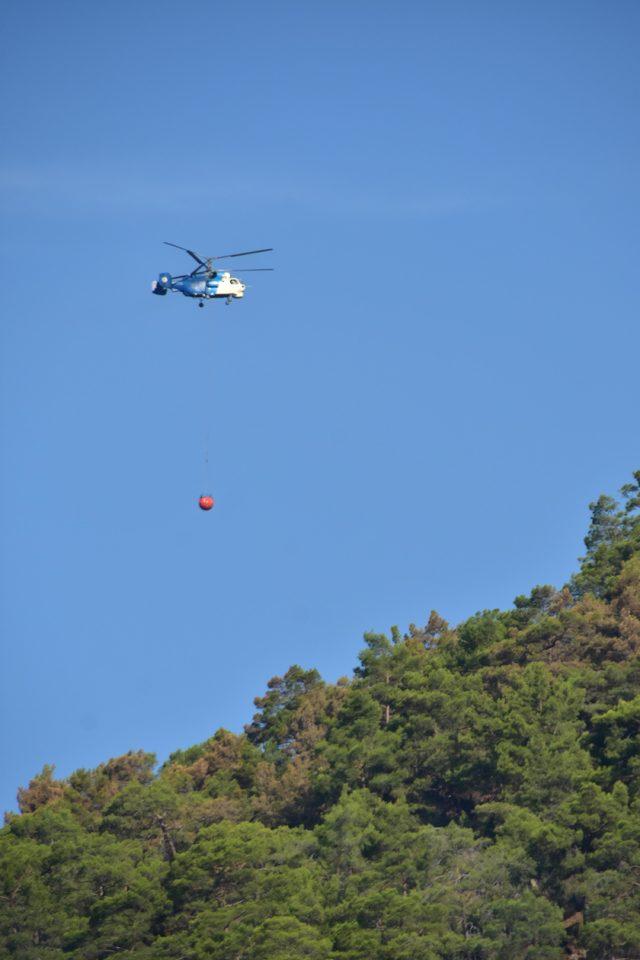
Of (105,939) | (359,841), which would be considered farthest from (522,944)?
(105,939)

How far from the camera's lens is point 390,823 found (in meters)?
73.1

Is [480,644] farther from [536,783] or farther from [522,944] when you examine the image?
[522,944]

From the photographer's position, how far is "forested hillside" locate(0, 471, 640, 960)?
66.3m

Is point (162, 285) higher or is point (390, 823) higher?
point (162, 285)

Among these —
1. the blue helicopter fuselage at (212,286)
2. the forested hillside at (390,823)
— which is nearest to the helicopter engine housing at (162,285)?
the blue helicopter fuselage at (212,286)

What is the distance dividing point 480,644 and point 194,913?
74.9 feet

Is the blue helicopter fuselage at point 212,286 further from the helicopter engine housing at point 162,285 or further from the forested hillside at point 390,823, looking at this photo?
the forested hillside at point 390,823

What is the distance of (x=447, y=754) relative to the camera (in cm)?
7894

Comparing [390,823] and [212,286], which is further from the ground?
[212,286]

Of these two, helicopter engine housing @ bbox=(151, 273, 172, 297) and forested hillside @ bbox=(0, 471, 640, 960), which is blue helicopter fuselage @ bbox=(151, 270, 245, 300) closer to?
helicopter engine housing @ bbox=(151, 273, 172, 297)

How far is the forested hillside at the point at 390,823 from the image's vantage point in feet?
218

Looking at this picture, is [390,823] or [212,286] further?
[212,286]

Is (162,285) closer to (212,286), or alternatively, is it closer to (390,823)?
(212,286)

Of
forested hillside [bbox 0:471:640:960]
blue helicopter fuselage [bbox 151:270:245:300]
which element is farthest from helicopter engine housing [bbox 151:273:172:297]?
forested hillside [bbox 0:471:640:960]
